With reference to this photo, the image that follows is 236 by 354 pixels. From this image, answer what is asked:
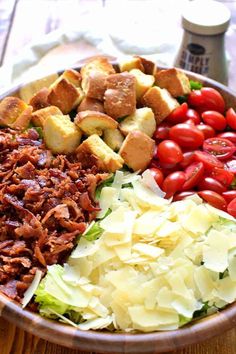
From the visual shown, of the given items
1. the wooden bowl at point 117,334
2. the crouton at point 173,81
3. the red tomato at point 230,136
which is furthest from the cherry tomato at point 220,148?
the wooden bowl at point 117,334

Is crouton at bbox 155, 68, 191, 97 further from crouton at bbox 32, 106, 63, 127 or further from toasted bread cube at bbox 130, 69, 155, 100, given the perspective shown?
crouton at bbox 32, 106, 63, 127

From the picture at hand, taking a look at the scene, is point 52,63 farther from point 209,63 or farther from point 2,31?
point 209,63

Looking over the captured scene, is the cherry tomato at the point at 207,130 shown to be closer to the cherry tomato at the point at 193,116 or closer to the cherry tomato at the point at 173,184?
the cherry tomato at the point at 193,116

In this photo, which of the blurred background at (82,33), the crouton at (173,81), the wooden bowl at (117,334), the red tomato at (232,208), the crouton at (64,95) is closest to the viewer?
the wooden bowl at (117,334)

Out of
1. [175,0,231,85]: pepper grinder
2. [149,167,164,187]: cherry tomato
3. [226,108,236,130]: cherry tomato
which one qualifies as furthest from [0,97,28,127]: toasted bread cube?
[175,0,231,85]: pepper grinder

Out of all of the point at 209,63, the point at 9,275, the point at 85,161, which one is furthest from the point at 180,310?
the point at 209,63

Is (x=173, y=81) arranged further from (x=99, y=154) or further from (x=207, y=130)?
(x=99, y=154)
